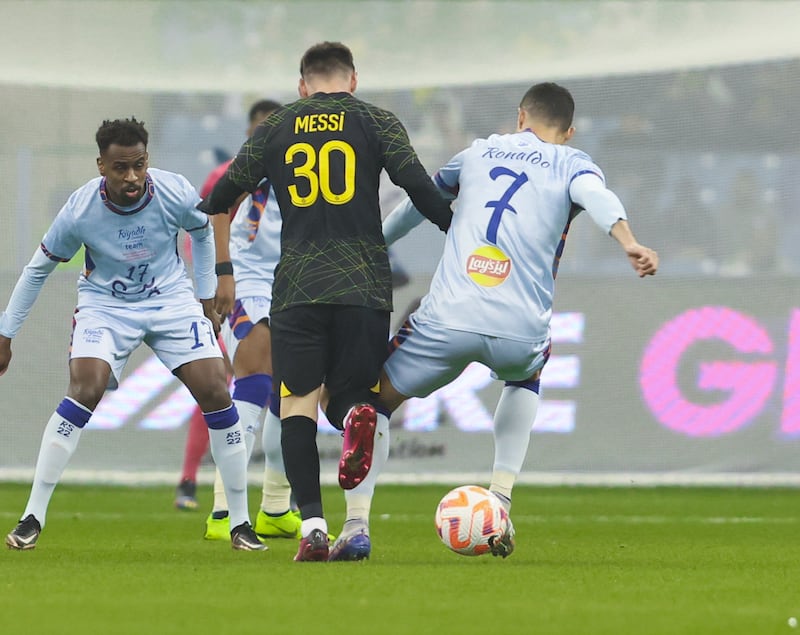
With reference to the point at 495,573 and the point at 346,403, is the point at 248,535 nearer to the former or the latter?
the point at 346,403

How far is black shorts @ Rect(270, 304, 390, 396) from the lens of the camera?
6.11 m

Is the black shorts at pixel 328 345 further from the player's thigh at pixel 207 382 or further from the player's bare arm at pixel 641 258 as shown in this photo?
the player's bare arm at pixel 641 258

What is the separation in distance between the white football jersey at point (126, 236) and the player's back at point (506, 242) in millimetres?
1267

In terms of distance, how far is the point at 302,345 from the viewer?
613 cm

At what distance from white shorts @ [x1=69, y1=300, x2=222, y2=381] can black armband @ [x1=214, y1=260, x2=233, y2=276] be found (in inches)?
9.6

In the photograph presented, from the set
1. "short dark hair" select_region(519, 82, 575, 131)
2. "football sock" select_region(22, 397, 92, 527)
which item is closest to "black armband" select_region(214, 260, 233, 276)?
"football sock" select_region(22, 397, 92, 527)

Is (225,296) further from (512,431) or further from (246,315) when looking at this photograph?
(512,431)

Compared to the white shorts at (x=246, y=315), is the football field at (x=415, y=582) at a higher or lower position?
lower

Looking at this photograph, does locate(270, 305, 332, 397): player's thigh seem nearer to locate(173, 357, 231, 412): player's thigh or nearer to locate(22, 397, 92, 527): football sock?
locate(173, 357, 231, 412): player's thigh

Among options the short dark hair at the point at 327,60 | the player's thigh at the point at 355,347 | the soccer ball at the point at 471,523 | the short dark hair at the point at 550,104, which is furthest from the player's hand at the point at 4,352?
the short dark hair at the point at 550,104

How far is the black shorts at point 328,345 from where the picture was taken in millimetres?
6109

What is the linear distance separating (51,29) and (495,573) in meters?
8.91

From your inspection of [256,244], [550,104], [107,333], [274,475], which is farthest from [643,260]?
[256,244]

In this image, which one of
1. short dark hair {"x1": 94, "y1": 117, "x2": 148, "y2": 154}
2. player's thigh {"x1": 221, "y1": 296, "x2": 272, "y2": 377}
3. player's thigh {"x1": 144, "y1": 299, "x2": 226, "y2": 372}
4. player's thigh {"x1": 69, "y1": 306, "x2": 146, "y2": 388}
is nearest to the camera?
short dark hair {"x1": 94, "y1": 117, "x2": 148, "y2": 154}
